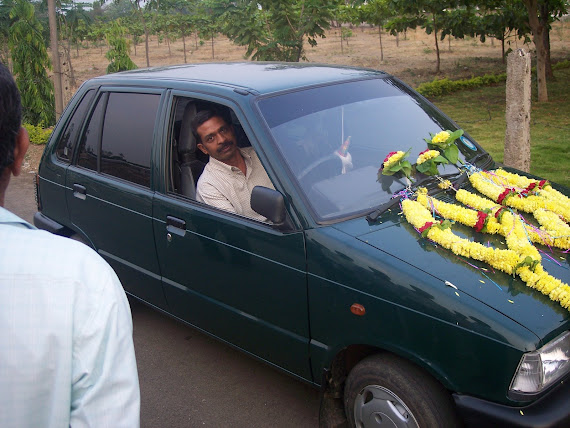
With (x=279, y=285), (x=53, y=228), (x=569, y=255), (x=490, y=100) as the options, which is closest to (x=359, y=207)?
(x=279, y=285)

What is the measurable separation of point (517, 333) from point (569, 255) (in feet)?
2.53

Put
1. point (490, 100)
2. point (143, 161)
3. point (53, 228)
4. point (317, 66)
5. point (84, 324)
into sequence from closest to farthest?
point (84, 324) < point (143, 161) < point (317, 66) < point (53, 228) < point (490, 100)

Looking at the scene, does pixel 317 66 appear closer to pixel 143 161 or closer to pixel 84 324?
pixel 143 161

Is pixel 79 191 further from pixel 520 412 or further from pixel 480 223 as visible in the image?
pixel 520 412

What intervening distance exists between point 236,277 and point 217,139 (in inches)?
40.2

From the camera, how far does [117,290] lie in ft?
3.88

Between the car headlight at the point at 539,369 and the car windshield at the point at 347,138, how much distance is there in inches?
43.3

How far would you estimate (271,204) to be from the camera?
2955mm

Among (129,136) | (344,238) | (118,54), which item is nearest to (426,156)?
(344,238)

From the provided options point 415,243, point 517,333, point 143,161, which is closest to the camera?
point 517,333

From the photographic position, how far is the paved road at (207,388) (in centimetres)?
352

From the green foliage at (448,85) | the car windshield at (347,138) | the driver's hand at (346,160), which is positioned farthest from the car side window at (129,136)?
the green foliage at (448,85)

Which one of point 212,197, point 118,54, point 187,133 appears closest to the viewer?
point 212,197

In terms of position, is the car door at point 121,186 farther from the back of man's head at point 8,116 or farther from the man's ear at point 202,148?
the back of man's head at point 8,116
